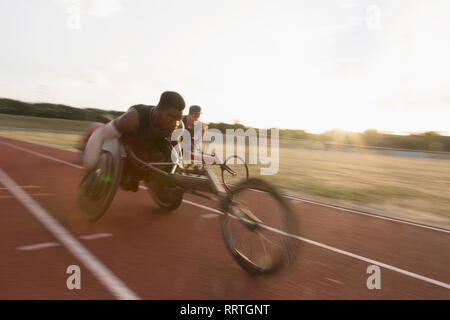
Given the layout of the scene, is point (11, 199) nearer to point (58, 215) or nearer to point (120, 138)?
point (58, 215)

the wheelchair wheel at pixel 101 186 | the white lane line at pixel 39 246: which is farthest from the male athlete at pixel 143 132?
the white lane line at pixel 39 246

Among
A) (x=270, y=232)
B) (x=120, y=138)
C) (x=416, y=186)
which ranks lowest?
(x=416, y=186)

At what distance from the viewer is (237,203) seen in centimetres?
329

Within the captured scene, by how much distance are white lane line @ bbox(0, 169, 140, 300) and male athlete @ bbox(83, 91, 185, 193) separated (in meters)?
0.89

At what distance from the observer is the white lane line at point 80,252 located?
9.42 ft

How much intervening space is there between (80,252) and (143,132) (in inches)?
64.0

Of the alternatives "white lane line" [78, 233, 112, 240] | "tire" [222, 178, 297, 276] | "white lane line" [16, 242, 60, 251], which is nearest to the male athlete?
"white lane line" [78, 233, 112, 240]

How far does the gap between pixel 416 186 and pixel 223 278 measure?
9581 millimetres

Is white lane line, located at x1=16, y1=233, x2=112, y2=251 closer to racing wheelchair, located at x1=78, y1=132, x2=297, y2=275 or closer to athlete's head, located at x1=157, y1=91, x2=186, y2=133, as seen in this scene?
racing wheelchair, located at x1=78, y1=132, x2=297, y2=275

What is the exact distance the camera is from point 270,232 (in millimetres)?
3078

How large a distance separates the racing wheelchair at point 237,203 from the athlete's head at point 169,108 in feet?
1.40

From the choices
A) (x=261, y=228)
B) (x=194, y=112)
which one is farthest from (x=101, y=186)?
(x=194, y=112)

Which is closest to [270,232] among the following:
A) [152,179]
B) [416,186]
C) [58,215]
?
[152,179]

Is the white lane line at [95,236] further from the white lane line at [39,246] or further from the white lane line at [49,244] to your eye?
the white lane line at [39,246]
